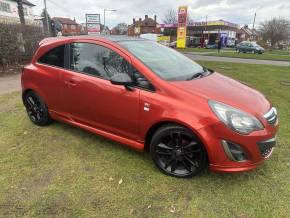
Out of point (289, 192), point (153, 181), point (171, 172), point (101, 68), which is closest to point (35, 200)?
point (153, 181)

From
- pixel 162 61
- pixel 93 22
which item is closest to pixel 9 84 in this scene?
pixel 162 61

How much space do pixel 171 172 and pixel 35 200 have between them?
5.12 ft

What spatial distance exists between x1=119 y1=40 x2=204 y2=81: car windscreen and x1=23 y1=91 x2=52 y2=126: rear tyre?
6.27ft

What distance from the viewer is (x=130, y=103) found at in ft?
11.3

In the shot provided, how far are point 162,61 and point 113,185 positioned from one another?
1761 millimetres

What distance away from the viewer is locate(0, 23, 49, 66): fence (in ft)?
38.2

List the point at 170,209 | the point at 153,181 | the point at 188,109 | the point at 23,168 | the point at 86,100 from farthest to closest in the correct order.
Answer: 1. the point at 86,100
2. the point at 23,168
3. the point at 153,181
4. the point at 188,109
5. the point at 170,209

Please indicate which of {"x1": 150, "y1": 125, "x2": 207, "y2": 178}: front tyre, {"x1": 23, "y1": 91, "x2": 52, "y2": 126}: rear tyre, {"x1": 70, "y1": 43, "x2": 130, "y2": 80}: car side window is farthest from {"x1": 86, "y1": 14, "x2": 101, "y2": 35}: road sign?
{"x1": 150, "y1": 125, "x2": 207, "y2": 178}: front tyre

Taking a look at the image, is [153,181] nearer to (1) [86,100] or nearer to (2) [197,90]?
(2) [197,90]

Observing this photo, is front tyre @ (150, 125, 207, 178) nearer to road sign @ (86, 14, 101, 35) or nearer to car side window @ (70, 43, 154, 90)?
A: car side window @ (70, 43, 154, 90)

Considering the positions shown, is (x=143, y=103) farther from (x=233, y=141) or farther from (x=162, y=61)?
(x=233, y=141)

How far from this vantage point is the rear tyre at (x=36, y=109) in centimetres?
476

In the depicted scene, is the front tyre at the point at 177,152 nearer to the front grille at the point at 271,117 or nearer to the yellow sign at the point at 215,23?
the front grille at the point at 271,117

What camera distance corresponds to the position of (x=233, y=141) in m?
2.94
